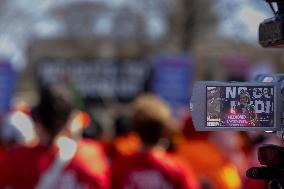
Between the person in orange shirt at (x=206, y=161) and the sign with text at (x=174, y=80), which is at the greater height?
the sign with text at (x=174, y=80)

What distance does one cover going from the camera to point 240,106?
1.73 m

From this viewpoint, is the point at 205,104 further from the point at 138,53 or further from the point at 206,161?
the point at 138,53

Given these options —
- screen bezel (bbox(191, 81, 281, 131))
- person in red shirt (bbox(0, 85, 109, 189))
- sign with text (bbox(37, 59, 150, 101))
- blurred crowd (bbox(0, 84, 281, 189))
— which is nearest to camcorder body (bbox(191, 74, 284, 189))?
screen bezel (bbox(191, 81, 281, 131))

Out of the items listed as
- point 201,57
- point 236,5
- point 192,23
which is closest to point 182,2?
point 192,23

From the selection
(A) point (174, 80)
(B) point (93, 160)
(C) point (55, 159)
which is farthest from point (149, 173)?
(A) point (174, 80)

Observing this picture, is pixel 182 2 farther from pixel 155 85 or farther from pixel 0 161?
pixel 0 161

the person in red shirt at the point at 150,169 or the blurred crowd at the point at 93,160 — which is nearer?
the blurred crowd at the point at 93,160

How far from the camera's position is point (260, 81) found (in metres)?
1.77

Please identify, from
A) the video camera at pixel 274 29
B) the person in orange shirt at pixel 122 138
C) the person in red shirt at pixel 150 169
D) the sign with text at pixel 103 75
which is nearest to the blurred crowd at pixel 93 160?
the person in red shirt at pixel 150 169

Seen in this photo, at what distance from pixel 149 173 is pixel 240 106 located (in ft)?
8.81

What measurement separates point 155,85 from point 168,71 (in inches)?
14.3

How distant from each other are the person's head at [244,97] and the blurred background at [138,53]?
1.20 ft

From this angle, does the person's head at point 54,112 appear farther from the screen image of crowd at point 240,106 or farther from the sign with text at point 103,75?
the sign with text at point 103,75

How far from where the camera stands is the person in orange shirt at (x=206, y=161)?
5312mm
